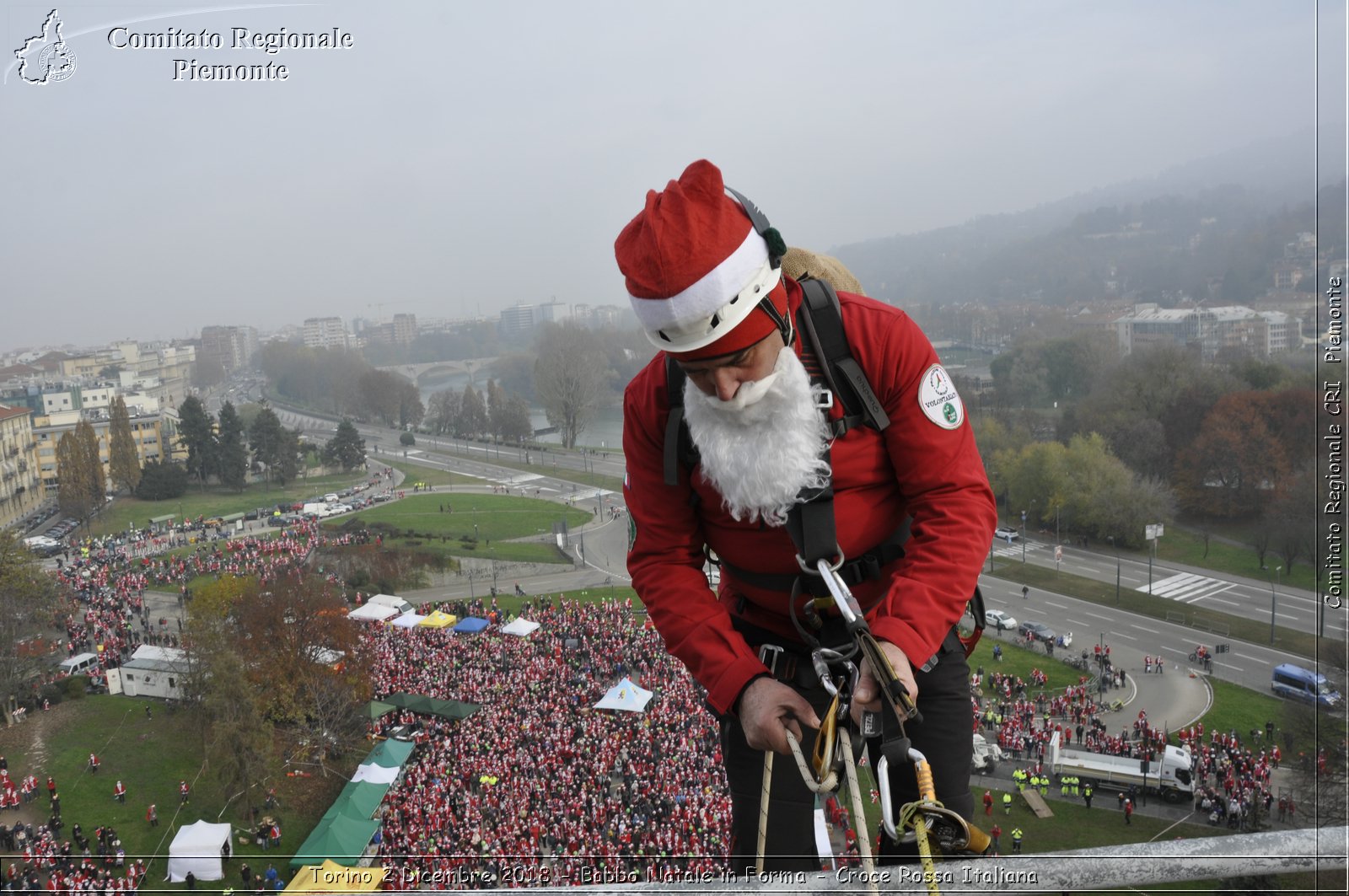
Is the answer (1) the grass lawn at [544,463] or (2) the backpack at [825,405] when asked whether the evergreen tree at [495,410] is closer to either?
(1) the grass lawn at [544,463]

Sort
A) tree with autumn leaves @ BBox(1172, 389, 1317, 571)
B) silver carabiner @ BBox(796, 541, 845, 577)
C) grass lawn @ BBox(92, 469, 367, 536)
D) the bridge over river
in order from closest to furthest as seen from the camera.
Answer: silver carabiner @ BBox(796, 541, 845, 577), tree with autumn leaves @ BBox(1172, 389, 1317, 571), grass lawn @ BBox(92, 469, 367, 536), the bridge over river

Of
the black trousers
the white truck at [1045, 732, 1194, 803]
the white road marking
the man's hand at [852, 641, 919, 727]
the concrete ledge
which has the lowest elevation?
the white road marking

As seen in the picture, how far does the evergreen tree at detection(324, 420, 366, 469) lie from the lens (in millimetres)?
35594

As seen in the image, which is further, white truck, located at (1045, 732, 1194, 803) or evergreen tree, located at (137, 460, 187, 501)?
evergreen tree, located at (137, 460, 187, 501)

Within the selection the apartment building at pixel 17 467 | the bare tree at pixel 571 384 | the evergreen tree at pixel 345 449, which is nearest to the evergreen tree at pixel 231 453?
the evergreen tree at pixel 345 449

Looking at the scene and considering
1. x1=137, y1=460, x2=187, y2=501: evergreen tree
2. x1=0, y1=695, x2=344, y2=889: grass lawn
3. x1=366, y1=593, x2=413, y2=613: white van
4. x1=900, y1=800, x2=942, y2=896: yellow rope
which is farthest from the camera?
x1=137, y1=460, x2=187, y2=501: evergreen tree

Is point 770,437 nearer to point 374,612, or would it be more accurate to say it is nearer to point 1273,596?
point 374,612

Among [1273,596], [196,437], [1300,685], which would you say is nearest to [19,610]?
[196,437]

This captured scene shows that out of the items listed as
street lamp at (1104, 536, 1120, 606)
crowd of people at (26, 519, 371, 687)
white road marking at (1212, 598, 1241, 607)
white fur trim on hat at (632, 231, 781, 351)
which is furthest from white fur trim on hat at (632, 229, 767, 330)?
white road marking at (1212, 598, 1241, 607)

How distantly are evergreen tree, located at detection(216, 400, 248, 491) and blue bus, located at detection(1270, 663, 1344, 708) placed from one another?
104 feet

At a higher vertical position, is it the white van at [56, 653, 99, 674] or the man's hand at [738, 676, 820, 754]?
the man's hand at [738, 676, 820, 754]

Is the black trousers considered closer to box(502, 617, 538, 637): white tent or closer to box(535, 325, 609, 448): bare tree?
box(502, 617, 538, 637): white tent

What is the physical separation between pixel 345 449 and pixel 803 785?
3668 centimetres

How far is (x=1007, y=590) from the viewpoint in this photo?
70.2ft
